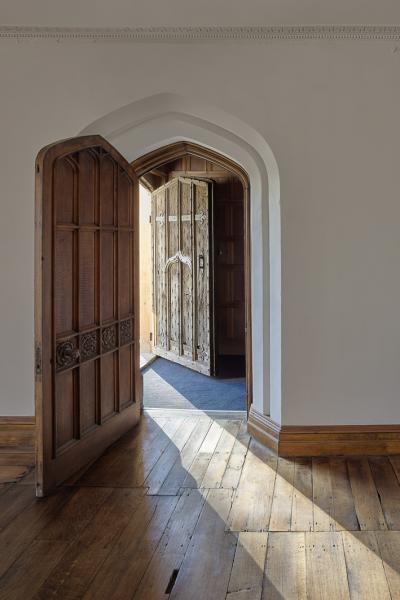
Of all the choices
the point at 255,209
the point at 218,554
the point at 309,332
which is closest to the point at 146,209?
the point at 255,209

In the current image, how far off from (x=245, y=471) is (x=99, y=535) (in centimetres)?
→ 124

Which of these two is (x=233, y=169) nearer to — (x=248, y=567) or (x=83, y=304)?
(x=83, y=304)

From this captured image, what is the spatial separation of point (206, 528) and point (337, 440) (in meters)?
1.52

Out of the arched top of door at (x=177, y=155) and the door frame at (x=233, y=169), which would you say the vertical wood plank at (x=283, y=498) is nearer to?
the door frame at (x=233, y=169)

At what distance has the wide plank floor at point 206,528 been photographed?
8.29 ft

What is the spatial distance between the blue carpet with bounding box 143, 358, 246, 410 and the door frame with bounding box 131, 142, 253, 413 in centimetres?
87

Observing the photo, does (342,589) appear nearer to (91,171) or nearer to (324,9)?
(91,171)

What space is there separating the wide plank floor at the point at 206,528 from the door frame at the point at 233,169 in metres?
0.79

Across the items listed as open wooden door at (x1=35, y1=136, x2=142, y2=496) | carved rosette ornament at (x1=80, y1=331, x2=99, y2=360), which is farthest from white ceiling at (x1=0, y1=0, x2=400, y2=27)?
carved rosette ornament at (x1=80, y1=331, x2=99, y2=360)

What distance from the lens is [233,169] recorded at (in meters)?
5.08

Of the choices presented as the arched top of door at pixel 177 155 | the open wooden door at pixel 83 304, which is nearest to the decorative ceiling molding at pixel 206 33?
the open wooden door at pixel 83 304

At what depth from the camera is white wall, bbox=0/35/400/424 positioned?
4.23 metres

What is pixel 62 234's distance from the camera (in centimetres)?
378

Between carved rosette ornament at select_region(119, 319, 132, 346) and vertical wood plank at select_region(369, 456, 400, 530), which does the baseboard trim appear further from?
carved rosette ornament at select_region(119, 319, 132, 346)
